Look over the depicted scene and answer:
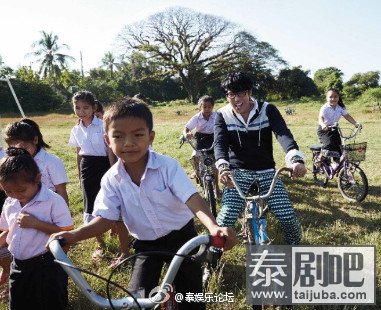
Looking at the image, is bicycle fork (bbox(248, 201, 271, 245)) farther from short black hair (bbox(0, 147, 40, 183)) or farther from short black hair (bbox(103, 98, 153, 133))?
short black hair (bbox(0, 147, 40, 183))

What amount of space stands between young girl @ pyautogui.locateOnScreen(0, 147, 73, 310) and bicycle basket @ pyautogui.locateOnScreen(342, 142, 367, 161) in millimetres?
4893

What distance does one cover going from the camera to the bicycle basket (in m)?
5.85

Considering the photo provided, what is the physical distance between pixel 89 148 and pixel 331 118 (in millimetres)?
4575

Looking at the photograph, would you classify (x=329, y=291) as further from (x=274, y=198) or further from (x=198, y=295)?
(x=198, y=295)

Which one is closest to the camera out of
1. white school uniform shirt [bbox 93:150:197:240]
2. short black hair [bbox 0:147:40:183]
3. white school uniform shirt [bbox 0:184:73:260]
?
white school uniform shirt [bbox 93:150:197:240]

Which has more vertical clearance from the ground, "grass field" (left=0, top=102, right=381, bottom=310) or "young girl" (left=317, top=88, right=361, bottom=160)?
"young girl" (left=317, top=88, right=361, bottom=160)

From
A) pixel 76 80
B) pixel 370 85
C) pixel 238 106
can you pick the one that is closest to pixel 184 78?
pixel 76 80

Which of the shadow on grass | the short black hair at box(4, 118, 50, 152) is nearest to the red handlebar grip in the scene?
the short black hair at box(4, 118, 50, 152)

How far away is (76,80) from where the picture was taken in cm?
4753

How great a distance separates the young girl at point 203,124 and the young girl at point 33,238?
11.7ft

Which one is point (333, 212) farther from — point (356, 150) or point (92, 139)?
point (92, 139)

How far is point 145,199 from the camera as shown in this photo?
209 cm

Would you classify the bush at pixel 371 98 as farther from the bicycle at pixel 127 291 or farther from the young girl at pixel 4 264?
the bicycle at pixel 127 291

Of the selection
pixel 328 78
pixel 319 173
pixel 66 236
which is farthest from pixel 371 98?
pixel 66 236
